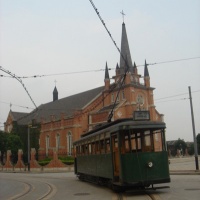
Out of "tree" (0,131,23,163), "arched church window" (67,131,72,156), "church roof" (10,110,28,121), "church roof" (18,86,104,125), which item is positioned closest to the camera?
"tree" (0,131,23,163)

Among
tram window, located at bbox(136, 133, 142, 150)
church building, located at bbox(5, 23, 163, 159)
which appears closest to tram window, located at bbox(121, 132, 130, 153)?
tram window, located at bbox(136, 133, 142, 150)

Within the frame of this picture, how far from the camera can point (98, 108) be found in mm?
57656

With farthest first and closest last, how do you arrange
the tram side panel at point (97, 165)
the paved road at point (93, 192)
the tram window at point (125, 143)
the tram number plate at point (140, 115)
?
the tram side panel at point (97, 165) → the tram number plate at point (140, 115) → the tram window at point (125, 143) → the paved road at point (93, 192)

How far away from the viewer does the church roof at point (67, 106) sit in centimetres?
5944

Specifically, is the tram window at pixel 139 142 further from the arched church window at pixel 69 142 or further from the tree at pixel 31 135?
the tree at pixel 31 135

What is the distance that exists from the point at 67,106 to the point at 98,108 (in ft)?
30.1

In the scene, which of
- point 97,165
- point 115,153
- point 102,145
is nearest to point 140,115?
point 115,153

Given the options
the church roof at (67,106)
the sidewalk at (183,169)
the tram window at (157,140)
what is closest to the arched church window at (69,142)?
the church roof at (67,106)

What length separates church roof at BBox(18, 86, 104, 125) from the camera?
59441 millimetres

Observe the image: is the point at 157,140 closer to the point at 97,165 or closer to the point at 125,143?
the point at 125,143

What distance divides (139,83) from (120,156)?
46040 mm

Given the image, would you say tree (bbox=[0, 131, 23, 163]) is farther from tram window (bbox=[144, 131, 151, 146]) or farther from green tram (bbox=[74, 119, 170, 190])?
tram window (bbox=[144, 131, 151, 146])

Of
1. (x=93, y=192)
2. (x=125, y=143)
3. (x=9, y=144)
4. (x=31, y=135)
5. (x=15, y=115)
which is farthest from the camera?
(x=15, y=115)

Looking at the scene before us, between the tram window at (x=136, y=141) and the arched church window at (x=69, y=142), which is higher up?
the arched church window at (x=69, y=142)
